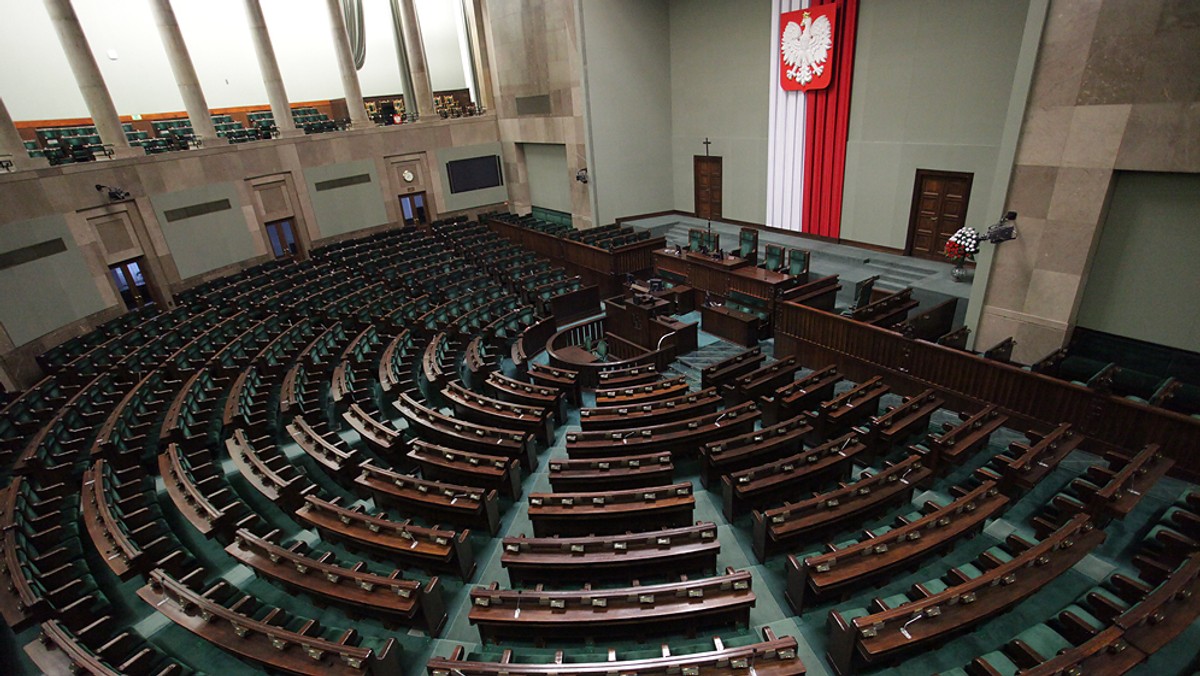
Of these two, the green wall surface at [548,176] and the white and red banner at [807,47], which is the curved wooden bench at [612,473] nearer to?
the white and red banner at [807,47]

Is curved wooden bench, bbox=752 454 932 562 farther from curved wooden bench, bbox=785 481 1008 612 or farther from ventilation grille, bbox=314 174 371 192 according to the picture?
ventilation grille, bbox=314 174 371 192

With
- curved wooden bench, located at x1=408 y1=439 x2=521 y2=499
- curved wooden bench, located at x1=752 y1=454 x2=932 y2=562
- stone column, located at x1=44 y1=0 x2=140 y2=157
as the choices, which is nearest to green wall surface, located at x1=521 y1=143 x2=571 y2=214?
stone column, located at x1=44 y1=0 x2=140 y2=157

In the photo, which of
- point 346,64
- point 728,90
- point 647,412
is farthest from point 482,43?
point 647,412

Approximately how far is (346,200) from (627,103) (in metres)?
8.96

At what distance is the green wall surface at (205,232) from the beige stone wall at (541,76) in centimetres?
857

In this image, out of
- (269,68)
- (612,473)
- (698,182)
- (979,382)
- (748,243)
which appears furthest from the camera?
(698,182)

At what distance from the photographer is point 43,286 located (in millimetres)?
10258

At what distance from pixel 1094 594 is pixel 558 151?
1634 centimetres

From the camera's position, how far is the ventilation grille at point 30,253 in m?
9.66

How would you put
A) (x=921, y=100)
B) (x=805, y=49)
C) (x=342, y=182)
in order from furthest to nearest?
(x=342, y=182) < (x=805, y=49) < (x=921, y=100)

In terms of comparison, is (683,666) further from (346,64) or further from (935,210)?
(346,64)

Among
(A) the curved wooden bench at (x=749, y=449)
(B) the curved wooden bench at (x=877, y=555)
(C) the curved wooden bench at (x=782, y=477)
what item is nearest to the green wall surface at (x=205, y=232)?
(A) the curved wooden bench at (x=749, y=449)

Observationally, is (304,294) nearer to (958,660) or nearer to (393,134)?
(393,134)

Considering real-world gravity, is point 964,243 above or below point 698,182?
below
